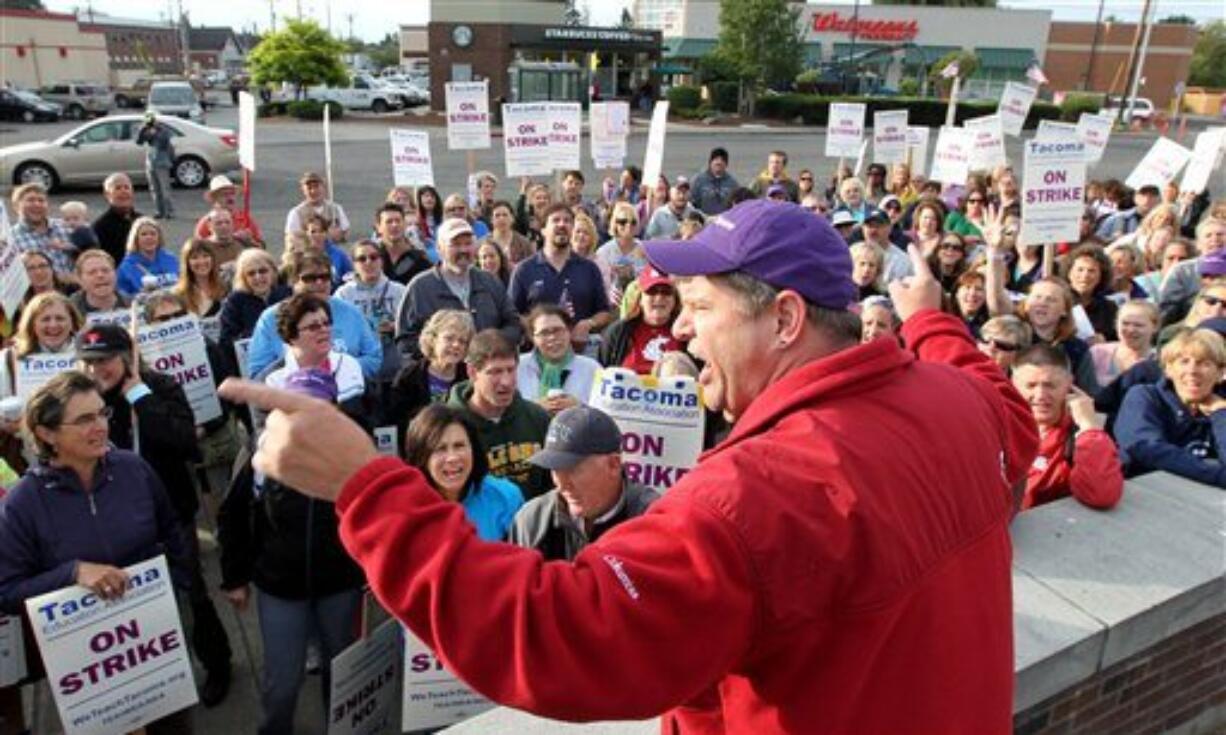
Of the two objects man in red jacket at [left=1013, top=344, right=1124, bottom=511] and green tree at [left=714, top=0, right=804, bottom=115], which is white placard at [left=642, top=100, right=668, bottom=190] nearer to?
A: man in red jacket at [left=1013, top=344, right=1124, bottom=511]

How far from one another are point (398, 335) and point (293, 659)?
3075 mm

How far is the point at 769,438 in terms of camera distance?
133 centimetres

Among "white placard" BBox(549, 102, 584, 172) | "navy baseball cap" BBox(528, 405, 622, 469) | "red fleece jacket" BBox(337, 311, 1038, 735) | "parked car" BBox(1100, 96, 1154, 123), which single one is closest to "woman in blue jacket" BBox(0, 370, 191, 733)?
"navy baseball cap" BBox(528, 405, 622, 469)

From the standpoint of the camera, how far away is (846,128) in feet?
42.0

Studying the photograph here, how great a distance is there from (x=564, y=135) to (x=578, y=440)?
25.1ft

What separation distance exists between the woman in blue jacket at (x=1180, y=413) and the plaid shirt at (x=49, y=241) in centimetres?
801

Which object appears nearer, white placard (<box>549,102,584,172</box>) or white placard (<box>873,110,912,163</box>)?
white placard (<box>549,102,584,172</box>)

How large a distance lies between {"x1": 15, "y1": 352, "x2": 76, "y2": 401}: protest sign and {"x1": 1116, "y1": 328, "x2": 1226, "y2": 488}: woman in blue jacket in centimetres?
514

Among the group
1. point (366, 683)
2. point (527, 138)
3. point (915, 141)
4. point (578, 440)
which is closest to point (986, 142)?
point (915, 141)

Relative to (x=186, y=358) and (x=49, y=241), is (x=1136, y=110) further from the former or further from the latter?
(x=186, y=358)

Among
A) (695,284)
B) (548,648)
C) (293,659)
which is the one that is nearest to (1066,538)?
(695,284)

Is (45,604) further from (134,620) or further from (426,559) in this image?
(426,559)

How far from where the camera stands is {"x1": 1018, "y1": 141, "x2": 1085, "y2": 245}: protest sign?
712cm

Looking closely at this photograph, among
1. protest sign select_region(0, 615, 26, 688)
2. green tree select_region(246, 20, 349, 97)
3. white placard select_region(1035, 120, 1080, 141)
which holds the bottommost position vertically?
protest sign select_region(0, 615, 26, 688)
